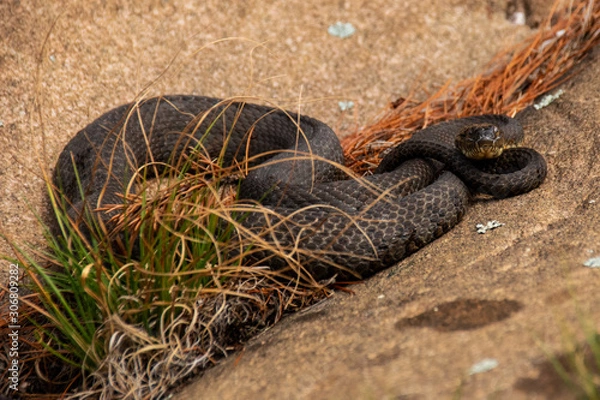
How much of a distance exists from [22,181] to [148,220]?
205 cm

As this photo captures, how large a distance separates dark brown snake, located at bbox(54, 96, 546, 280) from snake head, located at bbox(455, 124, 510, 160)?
30 millimetres

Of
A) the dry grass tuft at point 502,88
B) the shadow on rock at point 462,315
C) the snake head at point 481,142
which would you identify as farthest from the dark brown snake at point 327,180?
the shadow on rock at point 462,315

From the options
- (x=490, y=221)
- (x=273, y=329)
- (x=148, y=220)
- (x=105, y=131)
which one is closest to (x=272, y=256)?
(x=273, y=329)

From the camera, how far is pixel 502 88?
6051 millimetres

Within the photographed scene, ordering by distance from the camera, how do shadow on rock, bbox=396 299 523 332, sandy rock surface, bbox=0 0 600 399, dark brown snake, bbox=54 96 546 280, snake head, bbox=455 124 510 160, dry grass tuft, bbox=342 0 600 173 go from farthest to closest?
dry grass tuft, bbox=342 0 600 173 → snake head, bbox=455 124 510 160 → dark brown snake, bbox=54 96 546 280 → shadow on rock, bbox=396 299 523 332 → sandy rock surface, bbox=0 0 600 399

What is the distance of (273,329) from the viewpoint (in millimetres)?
3670

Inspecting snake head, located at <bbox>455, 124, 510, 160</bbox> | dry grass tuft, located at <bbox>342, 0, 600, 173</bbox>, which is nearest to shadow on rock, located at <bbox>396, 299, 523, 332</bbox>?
snake head, located at <bbox>455, 124, 510, 160</bbox>

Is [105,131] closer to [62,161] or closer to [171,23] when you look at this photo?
[62,161]

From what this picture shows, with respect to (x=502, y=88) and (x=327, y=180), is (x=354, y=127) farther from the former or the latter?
(x=502, y=88)

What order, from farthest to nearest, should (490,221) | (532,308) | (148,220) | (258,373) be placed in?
(490,221)
(148,220)
(258,373)
(532,308)

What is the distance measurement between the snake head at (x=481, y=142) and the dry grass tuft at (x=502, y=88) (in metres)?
0.91

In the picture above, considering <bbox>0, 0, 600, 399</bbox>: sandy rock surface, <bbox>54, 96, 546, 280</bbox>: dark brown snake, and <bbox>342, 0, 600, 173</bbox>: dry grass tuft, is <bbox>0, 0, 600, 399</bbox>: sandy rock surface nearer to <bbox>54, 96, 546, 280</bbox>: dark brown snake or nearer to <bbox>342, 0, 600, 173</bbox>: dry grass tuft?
<bbox>54, 96, 546, 280</bbox>: dark brown snake

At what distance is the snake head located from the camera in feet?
15.3

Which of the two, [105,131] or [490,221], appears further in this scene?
[105,131]
